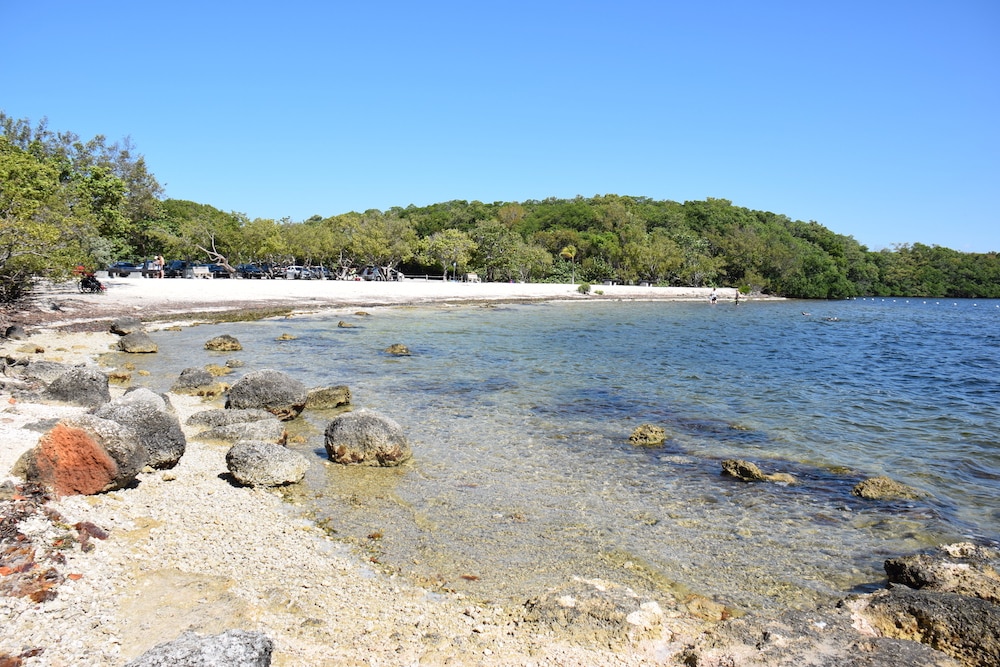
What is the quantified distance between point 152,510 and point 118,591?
2.24m

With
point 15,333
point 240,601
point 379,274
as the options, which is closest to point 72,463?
point 240,601

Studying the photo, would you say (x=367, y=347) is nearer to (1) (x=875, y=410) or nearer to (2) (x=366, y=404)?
(2) (x=366, y=404)

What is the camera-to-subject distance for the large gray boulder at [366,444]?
10797mm

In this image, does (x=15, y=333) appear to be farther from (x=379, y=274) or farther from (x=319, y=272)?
(x=379, y=274)

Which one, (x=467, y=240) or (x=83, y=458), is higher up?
(x=467, y=240)

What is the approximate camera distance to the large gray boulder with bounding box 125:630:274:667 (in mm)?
4082

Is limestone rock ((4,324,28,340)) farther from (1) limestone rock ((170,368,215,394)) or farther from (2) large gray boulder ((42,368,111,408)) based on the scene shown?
(2) large gray boulder ((42,368,111,408))

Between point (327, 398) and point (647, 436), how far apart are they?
26.1 feet

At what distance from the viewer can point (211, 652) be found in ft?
13.8

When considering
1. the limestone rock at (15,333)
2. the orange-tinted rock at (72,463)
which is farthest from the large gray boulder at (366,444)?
the limestone rock at (15,333)

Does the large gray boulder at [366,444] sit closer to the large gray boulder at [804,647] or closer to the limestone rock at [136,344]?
the large gray boulder at [804,647]

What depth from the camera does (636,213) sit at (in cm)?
14100

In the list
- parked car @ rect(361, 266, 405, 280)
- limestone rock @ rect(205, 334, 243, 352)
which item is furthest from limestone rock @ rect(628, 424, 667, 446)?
parked car @ rect(361, 266, 405, 280)

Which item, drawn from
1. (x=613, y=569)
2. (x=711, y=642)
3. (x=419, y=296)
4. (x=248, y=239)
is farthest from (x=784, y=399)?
(x=248, y=239)
